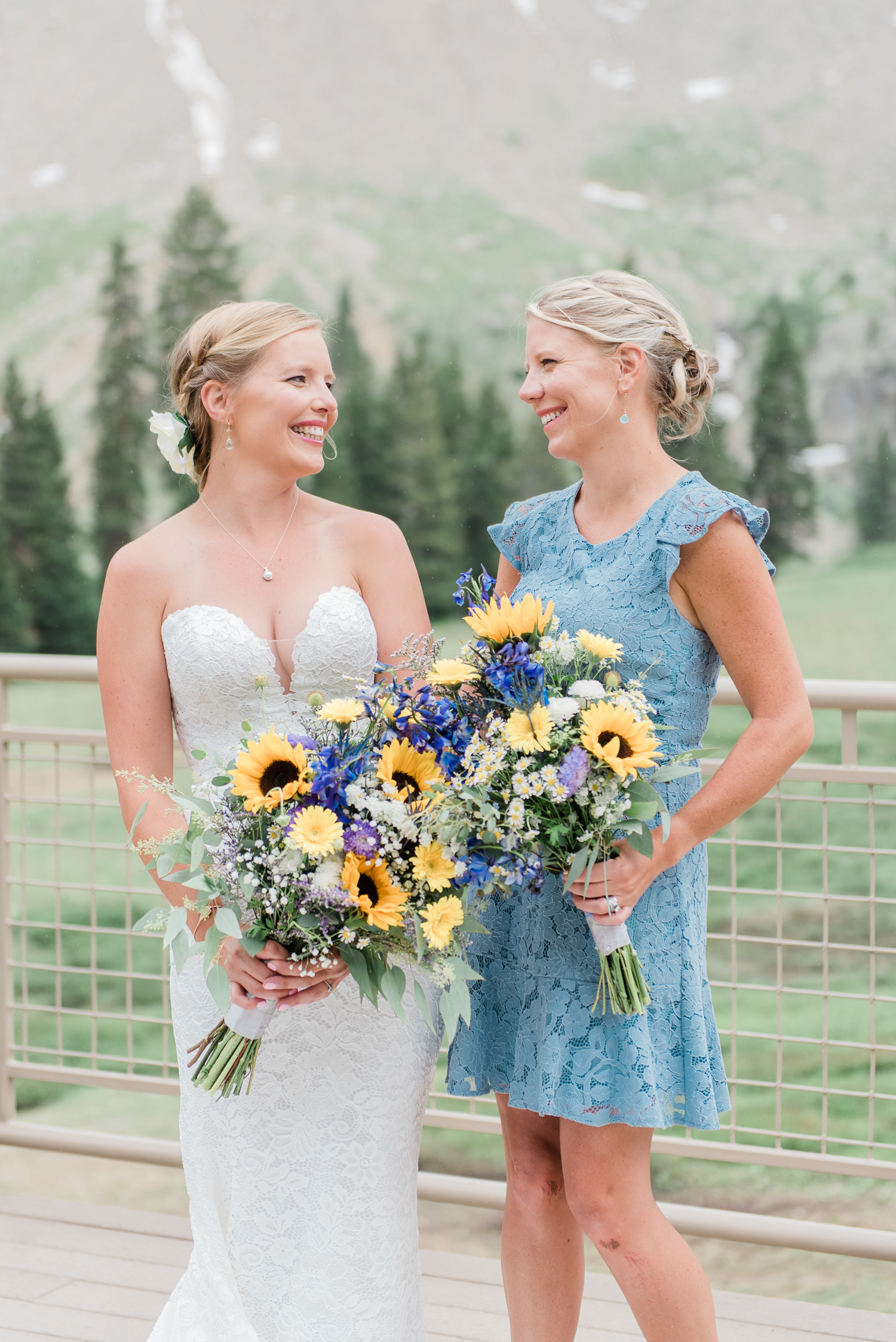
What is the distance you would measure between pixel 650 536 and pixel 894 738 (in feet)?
45.1

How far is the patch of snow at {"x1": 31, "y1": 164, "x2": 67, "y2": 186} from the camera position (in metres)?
19.4

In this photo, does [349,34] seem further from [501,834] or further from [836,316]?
[501,834]

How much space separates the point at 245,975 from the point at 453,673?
54 centimetres

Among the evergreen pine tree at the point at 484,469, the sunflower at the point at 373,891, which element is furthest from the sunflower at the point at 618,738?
the evergreen pine tree at the point at 484,469

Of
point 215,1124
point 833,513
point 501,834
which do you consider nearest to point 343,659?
point 501,834

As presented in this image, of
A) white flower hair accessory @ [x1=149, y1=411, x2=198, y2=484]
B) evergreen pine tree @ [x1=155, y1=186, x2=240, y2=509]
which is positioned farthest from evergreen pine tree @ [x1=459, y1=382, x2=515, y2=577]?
white flower hair accessory @ [x1=149, y1=411, x2=198, y2=484]

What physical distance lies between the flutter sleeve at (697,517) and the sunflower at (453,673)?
0.34 m

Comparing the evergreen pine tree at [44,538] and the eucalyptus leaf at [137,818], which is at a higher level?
the evergreen pine tree at [44,538]

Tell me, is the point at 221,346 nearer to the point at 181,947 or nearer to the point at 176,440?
the point at 176,440

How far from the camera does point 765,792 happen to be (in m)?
1.94

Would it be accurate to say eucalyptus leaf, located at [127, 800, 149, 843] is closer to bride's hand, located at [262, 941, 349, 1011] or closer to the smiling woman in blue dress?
bride's hand, located at [262, 941, 349, 1011]

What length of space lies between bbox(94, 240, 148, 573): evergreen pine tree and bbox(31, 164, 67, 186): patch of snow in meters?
3.50

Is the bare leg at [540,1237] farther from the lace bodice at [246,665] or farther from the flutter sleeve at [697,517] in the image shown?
the flutter sleeve at [697,517]

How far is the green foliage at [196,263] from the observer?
54.9 feet
